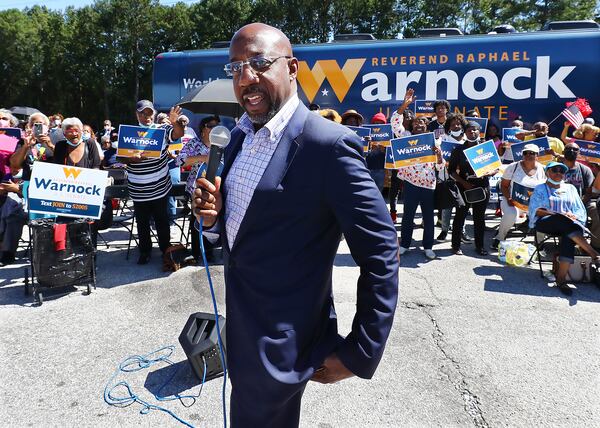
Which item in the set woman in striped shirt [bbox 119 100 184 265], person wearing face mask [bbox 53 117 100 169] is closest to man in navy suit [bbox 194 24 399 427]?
woman in striped shirt [bbox 119 100 184 265]

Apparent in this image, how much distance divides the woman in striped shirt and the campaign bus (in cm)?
560

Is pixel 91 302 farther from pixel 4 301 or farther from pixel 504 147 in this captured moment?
pixel 504 147

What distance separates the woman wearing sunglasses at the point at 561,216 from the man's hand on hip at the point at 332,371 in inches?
183

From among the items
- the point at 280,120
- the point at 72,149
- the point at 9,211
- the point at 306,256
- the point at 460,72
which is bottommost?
the point at 9,211

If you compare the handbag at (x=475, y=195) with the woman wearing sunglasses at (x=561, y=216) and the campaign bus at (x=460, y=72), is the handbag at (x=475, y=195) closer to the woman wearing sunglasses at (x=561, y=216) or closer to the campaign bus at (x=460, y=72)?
the woman wearing sunglasses at (x=561, y=216)

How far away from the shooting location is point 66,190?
519 cm

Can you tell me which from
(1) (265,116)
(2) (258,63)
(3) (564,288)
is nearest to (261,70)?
(2) (258,63)

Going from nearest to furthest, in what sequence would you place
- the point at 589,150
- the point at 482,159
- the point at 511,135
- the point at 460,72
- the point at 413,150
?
the point at 413,150
the point at 482,159
the point at 589,150
the point at 511,135
the point at 460,72

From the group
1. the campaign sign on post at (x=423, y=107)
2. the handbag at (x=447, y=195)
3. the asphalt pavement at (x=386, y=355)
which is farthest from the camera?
the campaign sign on post at (x=423, y=107)

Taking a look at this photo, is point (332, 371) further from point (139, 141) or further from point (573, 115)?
point (573, 115)

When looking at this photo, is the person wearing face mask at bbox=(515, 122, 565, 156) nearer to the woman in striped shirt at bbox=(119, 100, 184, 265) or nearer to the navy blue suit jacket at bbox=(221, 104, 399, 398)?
the woman in striped shirt at bbox=(119, 100, 184, 265)

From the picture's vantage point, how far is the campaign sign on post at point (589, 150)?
7234 millimetres

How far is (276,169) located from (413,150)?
5403 mm

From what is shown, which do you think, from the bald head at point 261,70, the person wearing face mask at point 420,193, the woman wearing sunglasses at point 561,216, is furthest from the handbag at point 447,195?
the bald head at point 261,70
